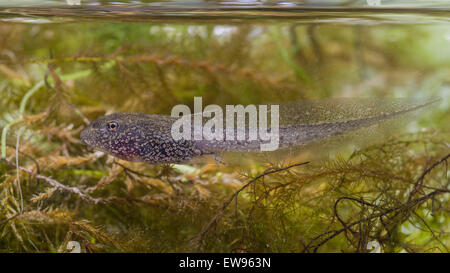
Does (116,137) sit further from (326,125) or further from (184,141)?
(326,125)

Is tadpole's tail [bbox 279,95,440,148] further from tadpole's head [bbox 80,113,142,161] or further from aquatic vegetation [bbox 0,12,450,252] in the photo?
tadpole's head [bbox 80,113,142,161]

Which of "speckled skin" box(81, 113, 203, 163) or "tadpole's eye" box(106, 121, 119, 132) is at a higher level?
Result: "tadpole's eye" box(106, 121, 119, 132)

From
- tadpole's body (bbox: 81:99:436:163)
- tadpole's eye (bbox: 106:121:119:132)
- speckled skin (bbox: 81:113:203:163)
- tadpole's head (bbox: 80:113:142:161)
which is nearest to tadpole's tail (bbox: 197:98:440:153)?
tadpole's body (bbox: 81:99:436:163)

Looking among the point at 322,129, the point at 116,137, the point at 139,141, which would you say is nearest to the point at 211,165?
the point at 139,141

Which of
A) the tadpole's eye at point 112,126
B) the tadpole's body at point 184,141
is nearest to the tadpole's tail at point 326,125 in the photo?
the tadpole's body at point 184,141
